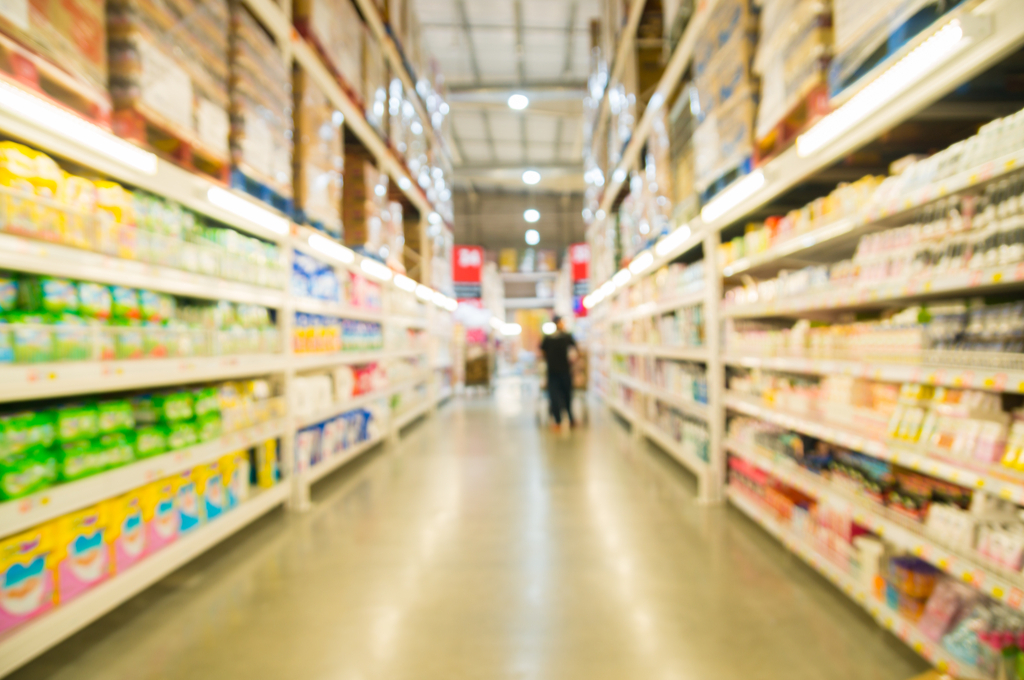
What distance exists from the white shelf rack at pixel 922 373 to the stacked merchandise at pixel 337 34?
4.08 meters

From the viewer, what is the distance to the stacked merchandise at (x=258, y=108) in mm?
3053

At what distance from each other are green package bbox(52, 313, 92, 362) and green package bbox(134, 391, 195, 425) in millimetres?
493

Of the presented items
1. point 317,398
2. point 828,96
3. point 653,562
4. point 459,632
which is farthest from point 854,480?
point 317,398

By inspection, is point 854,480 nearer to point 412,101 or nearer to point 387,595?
point 387,595

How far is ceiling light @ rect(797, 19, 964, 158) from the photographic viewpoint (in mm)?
1535

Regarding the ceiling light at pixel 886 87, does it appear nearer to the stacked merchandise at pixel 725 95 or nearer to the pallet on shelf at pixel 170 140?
the stacked merchandise at pixel 725 95

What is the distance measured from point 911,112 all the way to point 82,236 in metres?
3.11

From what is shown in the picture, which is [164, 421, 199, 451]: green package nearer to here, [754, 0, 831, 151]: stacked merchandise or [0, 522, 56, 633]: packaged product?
[0, 522, 56, 633]: packaged product

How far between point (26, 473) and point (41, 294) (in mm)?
648

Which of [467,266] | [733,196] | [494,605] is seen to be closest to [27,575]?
[494,605]

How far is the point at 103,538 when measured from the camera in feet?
6.96

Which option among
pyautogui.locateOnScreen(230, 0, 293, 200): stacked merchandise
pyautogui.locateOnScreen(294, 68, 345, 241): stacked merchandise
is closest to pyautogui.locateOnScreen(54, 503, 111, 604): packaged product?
pyautogui.locateOnScreen(230, 0, 293, 200): stacked merchandise

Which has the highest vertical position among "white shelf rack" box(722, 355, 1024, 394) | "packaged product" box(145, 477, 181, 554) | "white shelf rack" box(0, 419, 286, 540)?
"white shelf rack" box(722, 355, 1024, 394)

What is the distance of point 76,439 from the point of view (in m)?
2.03
